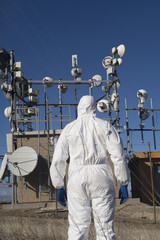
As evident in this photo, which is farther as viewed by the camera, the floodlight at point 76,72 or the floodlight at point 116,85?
the floodlight at point 76,72

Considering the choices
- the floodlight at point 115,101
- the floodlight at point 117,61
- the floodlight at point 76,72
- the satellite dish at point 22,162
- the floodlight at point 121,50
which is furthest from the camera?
the floodlight at point 76,72

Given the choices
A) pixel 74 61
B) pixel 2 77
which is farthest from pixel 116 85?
pixel 2 77

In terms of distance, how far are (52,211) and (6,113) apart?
8.84 m

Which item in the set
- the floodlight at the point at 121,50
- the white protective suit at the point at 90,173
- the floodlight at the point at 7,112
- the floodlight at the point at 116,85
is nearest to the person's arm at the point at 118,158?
the white protective suit at the point at 90,173

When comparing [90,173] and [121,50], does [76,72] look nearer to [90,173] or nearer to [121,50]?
[121,50]

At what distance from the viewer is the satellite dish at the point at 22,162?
12.9 metres

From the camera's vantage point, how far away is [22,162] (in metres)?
12.9

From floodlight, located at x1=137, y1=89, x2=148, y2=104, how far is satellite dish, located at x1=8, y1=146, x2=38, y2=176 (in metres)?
8.81

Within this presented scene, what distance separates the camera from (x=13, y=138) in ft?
46.5

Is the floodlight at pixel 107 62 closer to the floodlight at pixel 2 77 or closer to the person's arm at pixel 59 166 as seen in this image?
the floodlight at pixel 2 77

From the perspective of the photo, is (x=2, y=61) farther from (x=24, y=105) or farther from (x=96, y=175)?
(x=96, y=175)

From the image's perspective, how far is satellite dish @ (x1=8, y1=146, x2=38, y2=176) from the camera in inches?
507

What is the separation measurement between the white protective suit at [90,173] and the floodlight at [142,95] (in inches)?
605

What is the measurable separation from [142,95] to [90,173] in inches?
624
